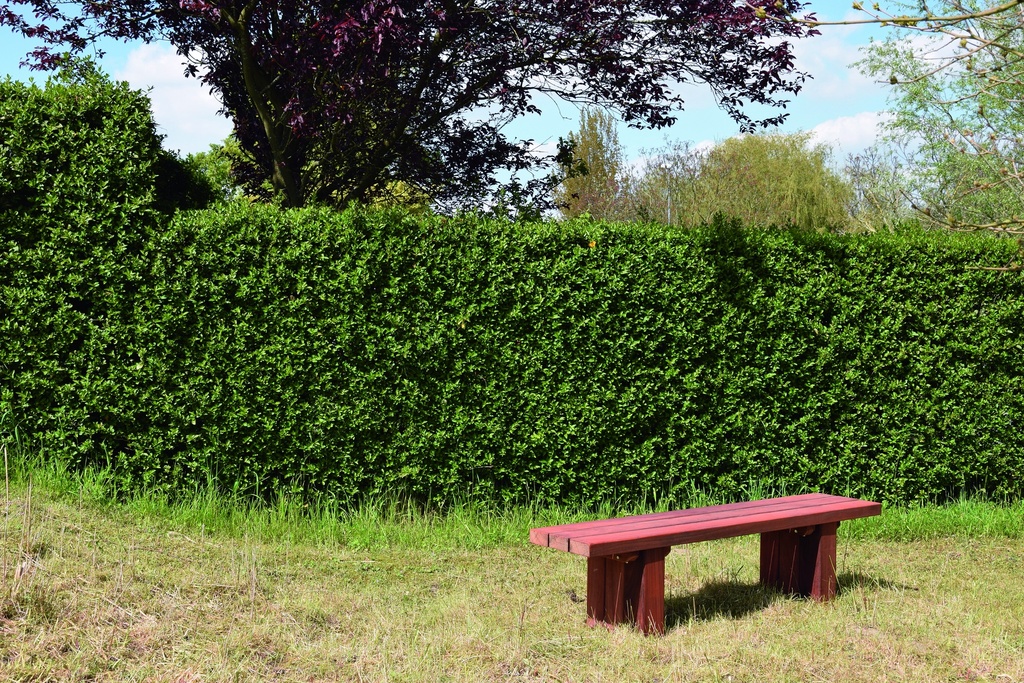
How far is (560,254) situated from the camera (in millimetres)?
6891

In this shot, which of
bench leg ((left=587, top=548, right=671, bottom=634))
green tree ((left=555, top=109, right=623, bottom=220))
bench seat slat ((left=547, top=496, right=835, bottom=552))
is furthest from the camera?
green tree ((left=555, top=109, right=623, bottom=220))

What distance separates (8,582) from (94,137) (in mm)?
3673

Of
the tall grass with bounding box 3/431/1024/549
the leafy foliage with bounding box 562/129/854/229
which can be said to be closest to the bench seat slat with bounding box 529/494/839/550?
the tall grass with bounding box 3/431/1024/549

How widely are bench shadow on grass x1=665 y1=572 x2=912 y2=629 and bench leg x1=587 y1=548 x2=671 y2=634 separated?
0.26m

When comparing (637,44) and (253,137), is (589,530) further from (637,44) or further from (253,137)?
(253,137)

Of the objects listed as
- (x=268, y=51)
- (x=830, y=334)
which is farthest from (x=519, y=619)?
(x=268, y=51)

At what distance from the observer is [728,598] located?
5.22 m

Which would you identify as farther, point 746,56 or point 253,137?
point 253,137

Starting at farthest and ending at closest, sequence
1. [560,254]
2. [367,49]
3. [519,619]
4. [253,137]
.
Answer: [253,137], [367,49], [560,254], [519,619]

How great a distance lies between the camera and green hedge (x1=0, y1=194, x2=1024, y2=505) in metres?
6.57

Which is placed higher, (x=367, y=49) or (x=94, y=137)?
(x=367, y=49)

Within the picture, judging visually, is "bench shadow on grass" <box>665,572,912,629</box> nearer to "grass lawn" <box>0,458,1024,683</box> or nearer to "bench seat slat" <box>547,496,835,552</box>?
"grass lawn" <box>0,458,1024,683</box>

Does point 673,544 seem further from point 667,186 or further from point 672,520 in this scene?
point 667,186

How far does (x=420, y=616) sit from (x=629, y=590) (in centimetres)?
117
